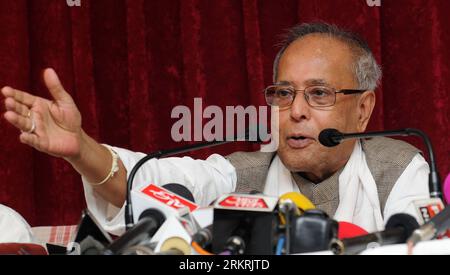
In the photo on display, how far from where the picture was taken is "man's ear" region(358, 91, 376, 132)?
1.79 meters

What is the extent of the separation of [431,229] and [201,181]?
93cm

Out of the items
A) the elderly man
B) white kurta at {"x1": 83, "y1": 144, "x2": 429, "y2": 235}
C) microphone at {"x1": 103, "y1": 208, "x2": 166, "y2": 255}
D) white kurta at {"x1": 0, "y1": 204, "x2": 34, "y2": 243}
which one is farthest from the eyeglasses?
microphone at {"x1": 103, "y1": 208, "x2": 166, "y2": 255}

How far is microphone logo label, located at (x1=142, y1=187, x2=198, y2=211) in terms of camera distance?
94 cm

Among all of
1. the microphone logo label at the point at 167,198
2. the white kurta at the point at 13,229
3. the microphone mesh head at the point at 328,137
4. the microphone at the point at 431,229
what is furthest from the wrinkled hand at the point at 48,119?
the microphone at the point at 431,229

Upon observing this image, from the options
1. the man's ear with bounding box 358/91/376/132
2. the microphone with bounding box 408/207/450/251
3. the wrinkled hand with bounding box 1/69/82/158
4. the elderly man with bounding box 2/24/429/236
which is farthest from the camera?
the man's ear with bounding box 358/91/376/132

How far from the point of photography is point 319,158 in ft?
5.49

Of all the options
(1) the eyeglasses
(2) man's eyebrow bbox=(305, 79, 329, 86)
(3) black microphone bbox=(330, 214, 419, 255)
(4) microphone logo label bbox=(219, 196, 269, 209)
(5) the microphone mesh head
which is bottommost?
(3) black microphone bbox=(330, 214, 419, 255)

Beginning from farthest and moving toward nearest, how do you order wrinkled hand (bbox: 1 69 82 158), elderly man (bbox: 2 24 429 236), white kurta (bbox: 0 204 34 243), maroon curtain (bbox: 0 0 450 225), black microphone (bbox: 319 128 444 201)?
1. maroon curtain (bbox: 0 0 450 225)
2. elderly man (bbox: 2 24 429 236)
3. white kurta (bbox: 0 204 34 243)
4. wrinkled hand (bbox: 1 69 82 158)
5. black microphone (bbox: 319 128 444 201)

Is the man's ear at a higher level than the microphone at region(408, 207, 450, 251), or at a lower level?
higher

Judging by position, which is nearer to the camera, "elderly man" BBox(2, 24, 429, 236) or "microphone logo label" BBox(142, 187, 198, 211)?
"microphone logo label" BBox(142, 187, 198, 211)

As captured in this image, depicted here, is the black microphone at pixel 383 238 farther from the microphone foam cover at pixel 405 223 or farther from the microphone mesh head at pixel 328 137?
the microphone mesh head at pixel 328 137

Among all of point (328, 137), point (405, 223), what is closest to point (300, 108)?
point (328, 137)

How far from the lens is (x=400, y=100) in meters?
2.42

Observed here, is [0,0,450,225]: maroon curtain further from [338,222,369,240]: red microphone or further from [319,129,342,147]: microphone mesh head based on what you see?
[338,222,369,240]: red microphone
